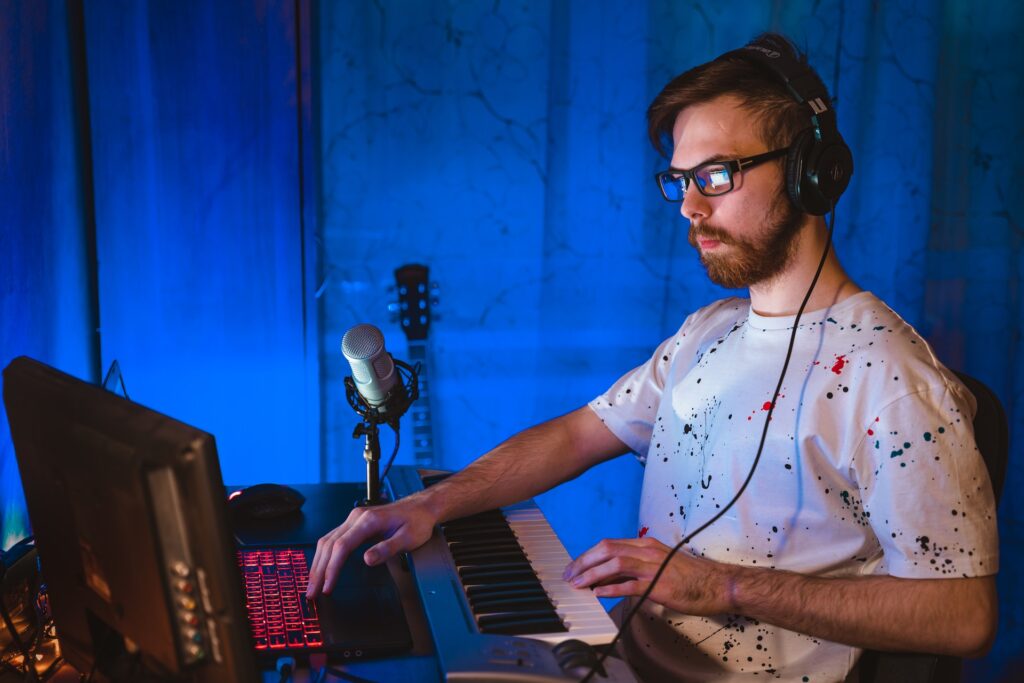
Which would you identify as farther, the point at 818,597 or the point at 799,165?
the point at 799,165

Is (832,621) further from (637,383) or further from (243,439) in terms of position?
(243,439)

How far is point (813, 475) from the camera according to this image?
1.34 meters

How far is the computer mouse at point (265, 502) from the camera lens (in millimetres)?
1595

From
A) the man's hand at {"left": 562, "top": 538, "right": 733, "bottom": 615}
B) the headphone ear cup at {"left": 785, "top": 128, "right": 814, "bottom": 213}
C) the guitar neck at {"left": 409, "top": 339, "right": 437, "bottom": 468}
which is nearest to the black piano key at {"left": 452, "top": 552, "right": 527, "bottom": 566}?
the man's hand at {"left": 562, "top": 538, "right": 733, "bottom": 615}

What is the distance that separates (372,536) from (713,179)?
75 centimetres

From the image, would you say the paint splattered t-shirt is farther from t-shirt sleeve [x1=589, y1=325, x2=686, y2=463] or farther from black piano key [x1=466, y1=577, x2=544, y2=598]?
black piano key [x1=466, y1=577, x2=544, y2=598]

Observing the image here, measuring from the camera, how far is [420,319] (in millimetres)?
2504

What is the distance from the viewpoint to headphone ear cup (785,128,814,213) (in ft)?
4.55

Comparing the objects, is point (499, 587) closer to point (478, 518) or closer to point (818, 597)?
point (478, 518)

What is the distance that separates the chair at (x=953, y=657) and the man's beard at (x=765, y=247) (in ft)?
1.03

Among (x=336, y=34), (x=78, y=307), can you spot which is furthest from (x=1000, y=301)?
(x=78, y=307)

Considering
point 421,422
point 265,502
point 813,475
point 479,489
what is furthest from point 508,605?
point 421,422

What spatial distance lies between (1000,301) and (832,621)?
1.90 meters

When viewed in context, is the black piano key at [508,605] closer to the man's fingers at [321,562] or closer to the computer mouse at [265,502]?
the man's fingers at [321,562]
